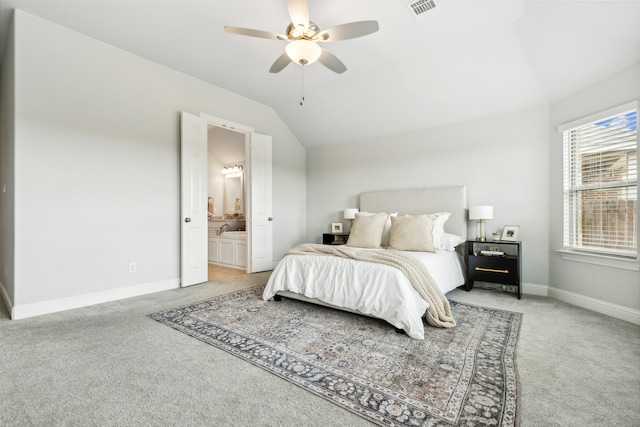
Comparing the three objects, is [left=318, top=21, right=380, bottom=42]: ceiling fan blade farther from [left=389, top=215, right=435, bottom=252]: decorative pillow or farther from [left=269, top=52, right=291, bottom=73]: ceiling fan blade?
[left=389, top=215, right=435, bottom=252]: decorative pillow

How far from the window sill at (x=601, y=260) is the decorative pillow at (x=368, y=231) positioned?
2118 mm

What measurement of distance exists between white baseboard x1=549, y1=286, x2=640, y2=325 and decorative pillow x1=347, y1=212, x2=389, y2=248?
2.19m

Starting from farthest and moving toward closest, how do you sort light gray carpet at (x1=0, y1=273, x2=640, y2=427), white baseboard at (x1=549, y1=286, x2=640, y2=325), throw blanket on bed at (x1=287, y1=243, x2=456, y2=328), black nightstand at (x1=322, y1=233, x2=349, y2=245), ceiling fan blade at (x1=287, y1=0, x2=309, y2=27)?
black nightstand at (x1=322, y1=233, x2=349, y2=245)
white baseboard at (x1=549, y1=286, x2=640, y2=325)
throw blanket on bed at (x1=287, y1=243, x2=456, y2=328)
ceiling fan blade at (x1=287, y1=0, x2=309, y2=27)
light gray carpet at (x1=0, y1=273, x2=640, y2=427)

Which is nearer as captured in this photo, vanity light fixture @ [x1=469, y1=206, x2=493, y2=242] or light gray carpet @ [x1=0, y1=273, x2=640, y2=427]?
light gray carpet @ [x1=0, y1=273, x2=640, y2=427]

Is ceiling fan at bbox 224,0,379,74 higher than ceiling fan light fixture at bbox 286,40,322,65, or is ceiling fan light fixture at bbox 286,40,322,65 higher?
ceiling fan at bbox 224,0,379,74

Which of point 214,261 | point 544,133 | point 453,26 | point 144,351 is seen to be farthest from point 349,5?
point 214,261

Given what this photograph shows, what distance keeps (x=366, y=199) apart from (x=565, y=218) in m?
2.74

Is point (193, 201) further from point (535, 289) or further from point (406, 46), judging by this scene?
point (535, 289)

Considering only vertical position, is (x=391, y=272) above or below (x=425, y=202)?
below

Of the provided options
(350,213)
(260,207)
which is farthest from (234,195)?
(350,213)

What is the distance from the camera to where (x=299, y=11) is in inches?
94.7

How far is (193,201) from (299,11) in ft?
9.53

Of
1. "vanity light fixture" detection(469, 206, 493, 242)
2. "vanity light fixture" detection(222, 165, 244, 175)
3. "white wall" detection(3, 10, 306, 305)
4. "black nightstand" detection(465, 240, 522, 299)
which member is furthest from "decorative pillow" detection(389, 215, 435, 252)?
"vanity light fixture" detection(222, 165, 244, 175)

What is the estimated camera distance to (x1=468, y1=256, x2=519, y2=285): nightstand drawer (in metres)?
3.55
